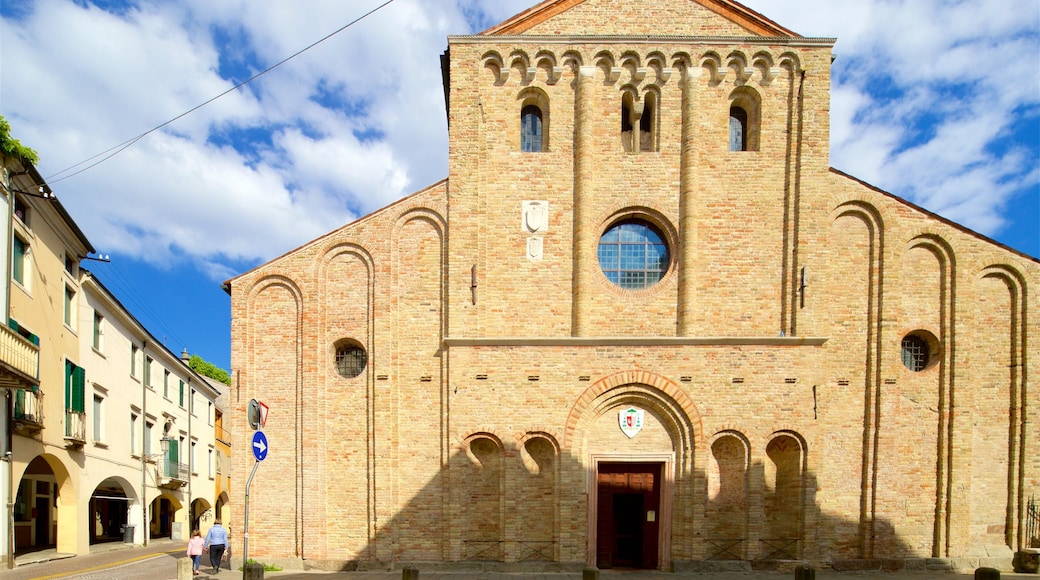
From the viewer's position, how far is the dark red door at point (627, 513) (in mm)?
13070

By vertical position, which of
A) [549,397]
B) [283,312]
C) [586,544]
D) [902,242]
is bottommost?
[586,544]

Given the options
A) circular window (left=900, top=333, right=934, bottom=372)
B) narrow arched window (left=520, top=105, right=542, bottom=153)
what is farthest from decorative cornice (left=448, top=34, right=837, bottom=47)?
circular window (left=900, top=333, right=934, bottom=372)

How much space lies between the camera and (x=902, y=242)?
1332 centimetres

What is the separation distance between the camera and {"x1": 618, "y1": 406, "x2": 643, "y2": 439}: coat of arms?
13.0 m

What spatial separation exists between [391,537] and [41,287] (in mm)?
10553

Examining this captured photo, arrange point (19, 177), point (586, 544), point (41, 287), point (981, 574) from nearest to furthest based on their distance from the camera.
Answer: point (981, 574) → point (586, 544) → point (19, 177) → point (41, 287)

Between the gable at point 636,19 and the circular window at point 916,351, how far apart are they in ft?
24.4

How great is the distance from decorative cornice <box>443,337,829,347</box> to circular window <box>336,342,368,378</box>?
206cm

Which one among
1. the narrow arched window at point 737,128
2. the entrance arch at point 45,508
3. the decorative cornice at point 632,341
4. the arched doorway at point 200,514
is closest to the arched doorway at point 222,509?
the arched doorway at point 200,514

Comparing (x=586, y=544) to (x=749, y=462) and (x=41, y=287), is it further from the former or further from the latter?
(x=41, y=287)

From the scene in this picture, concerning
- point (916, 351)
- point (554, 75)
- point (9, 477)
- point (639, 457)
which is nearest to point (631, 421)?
point (639, 457)

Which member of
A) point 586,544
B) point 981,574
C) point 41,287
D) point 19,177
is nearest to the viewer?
point 981,574

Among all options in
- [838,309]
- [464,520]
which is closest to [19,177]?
[464,520]

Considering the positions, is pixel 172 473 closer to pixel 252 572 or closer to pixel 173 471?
pixel 173 471
